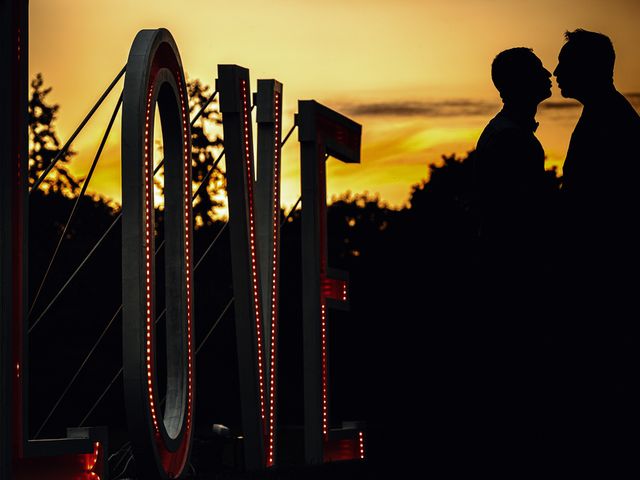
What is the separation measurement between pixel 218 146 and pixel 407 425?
5349cm

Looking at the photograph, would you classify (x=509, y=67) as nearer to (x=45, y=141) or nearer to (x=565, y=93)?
(x=565, y=93)

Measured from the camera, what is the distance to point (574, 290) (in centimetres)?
579

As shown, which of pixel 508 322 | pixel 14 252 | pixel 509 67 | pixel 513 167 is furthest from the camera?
pixel 14 252

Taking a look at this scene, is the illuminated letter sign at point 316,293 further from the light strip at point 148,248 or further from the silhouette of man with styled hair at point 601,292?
the silhouette of man with styled hair at point 601,292

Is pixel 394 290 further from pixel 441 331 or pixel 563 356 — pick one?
pixel 563 356

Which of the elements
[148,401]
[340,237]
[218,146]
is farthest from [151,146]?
[340,237]

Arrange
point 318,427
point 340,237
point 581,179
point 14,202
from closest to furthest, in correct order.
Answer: point 581,179 → point 14,202 → point 318,427 → point 340,237

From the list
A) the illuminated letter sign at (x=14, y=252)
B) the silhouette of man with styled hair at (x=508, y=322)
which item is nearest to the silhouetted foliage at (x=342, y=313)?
the silhouette of man with styled hair at (x=508, y=322)

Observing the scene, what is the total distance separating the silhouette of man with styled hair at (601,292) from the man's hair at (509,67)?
570mm

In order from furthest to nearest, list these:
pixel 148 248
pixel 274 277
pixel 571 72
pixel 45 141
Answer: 1. pixel 45 141
2. pixel 274 277
3. pixel 148 248
4. pixel 571 72

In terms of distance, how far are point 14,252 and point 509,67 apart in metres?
3.27

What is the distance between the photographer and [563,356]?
19.1ft

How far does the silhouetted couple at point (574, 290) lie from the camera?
5.70 meters

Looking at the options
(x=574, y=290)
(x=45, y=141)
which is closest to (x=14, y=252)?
(x=574, y=290)
